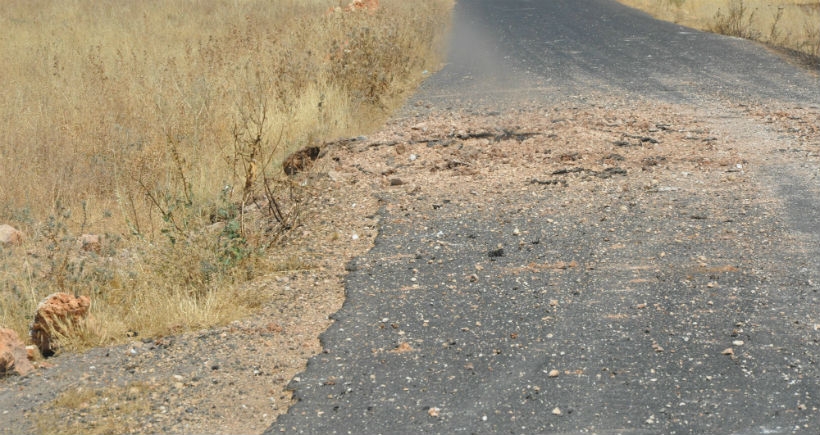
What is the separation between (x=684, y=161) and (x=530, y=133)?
1.77 meters

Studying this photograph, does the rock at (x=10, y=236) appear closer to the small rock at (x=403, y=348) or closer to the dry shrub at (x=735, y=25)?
the small rock at (x=403, y=348)

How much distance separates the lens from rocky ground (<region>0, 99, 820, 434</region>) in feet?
13.3

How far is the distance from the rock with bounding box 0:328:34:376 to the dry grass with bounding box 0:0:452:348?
39 centimetres

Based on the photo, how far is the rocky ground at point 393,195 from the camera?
4.07 metres

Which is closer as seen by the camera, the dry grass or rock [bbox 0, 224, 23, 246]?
the dry grass

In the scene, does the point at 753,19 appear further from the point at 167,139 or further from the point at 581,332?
the point at 581,332

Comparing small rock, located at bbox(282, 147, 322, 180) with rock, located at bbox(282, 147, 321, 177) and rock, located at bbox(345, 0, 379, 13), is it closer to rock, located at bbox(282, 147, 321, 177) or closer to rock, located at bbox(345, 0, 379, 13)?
rock, located at bbox(282, 147, 321, 177)

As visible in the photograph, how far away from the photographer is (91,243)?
6.54 m

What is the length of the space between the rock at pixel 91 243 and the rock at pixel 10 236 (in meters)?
0.50

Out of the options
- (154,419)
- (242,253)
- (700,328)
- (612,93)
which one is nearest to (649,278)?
(700,328)

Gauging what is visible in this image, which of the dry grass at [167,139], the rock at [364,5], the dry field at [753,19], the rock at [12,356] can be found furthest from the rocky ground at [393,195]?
the rock at [364,5]

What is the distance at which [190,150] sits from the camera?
9.00 meters

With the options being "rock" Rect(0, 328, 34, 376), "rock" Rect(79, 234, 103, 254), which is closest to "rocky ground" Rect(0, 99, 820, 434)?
"rock" Rect(0, 328, 34, 376)

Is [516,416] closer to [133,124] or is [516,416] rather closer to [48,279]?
[48,279]
